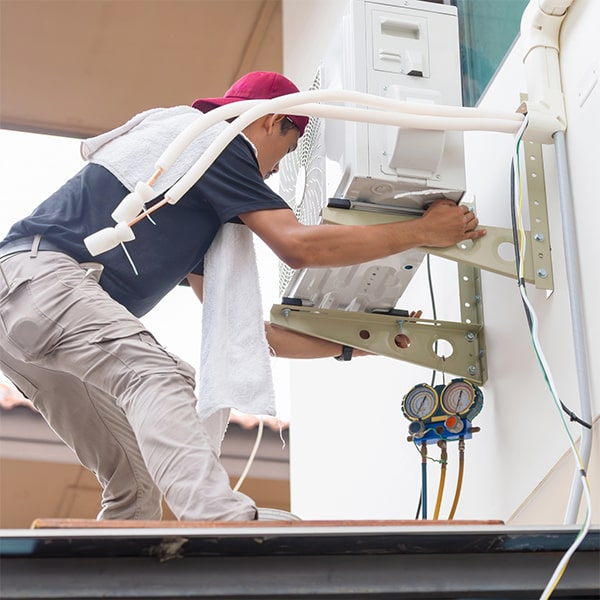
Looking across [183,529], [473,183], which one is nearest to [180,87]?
[473,183]

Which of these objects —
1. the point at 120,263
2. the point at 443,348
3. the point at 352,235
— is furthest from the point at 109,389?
the point at 443,348

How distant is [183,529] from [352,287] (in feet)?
4.35

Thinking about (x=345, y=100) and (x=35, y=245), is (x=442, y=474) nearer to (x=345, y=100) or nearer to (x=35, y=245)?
(x=345, y=100)

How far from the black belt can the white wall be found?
1043mm

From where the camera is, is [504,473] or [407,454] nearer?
[504,473]

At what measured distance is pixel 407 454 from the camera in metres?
2.96

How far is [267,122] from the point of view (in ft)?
7.70

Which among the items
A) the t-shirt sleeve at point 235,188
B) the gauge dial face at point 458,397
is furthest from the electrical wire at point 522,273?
the t-shirt sleeve at point 235,188

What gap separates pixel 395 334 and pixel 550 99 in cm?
69

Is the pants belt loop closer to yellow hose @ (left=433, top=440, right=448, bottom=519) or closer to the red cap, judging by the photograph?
the red cap

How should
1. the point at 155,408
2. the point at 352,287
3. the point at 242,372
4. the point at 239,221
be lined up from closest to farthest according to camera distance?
1. the point at 155,408
2. the point at 242,372
3. the point at 239,221
4. the point at 352,287

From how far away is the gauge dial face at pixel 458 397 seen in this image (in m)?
2.42

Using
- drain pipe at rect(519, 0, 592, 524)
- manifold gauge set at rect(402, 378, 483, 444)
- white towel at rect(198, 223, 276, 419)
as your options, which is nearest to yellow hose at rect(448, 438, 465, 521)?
manifold gauge set at rect(402, 378, 483, 444)

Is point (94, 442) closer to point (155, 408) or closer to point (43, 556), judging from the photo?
point (155, 408)
